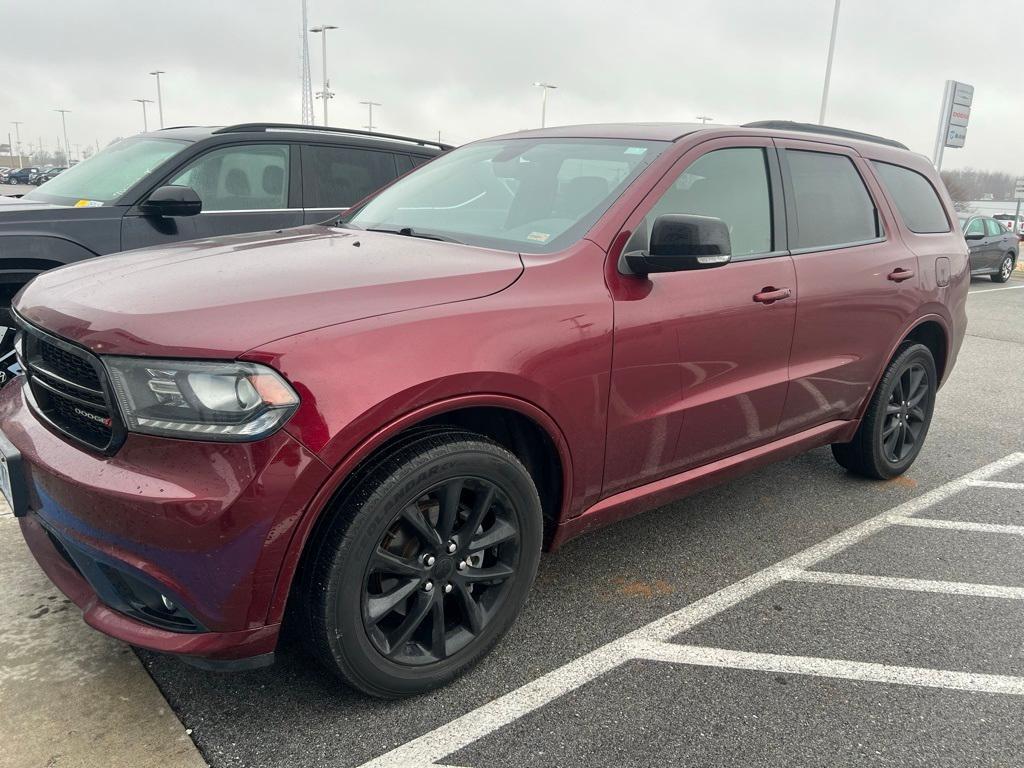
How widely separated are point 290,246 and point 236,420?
1028 millimetres

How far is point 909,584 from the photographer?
10.8 feet

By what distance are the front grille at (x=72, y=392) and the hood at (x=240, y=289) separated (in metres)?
0.05

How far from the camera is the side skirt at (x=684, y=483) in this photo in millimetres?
2787

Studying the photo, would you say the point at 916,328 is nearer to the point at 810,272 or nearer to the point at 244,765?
the point at 810,272

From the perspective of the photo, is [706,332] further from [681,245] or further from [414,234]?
[414,234]

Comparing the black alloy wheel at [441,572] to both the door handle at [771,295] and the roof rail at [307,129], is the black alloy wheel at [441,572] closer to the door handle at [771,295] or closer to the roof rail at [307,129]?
the door handle at [771,295]

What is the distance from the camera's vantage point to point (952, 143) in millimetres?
29609

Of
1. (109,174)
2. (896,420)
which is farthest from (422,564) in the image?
(109,174)

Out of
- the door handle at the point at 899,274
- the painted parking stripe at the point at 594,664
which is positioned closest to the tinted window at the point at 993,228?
the door handle at the point at 899,274

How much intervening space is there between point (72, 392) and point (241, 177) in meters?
3.57

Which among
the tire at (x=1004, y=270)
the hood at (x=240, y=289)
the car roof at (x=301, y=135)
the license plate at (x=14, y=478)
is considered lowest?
the tire at (x=1004, y=270)

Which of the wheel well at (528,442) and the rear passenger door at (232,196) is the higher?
the rear passenger door at (232,196)

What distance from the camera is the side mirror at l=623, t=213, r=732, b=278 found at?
8.46 ft

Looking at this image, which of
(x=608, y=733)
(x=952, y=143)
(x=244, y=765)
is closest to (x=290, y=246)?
(x=244, y=765)
